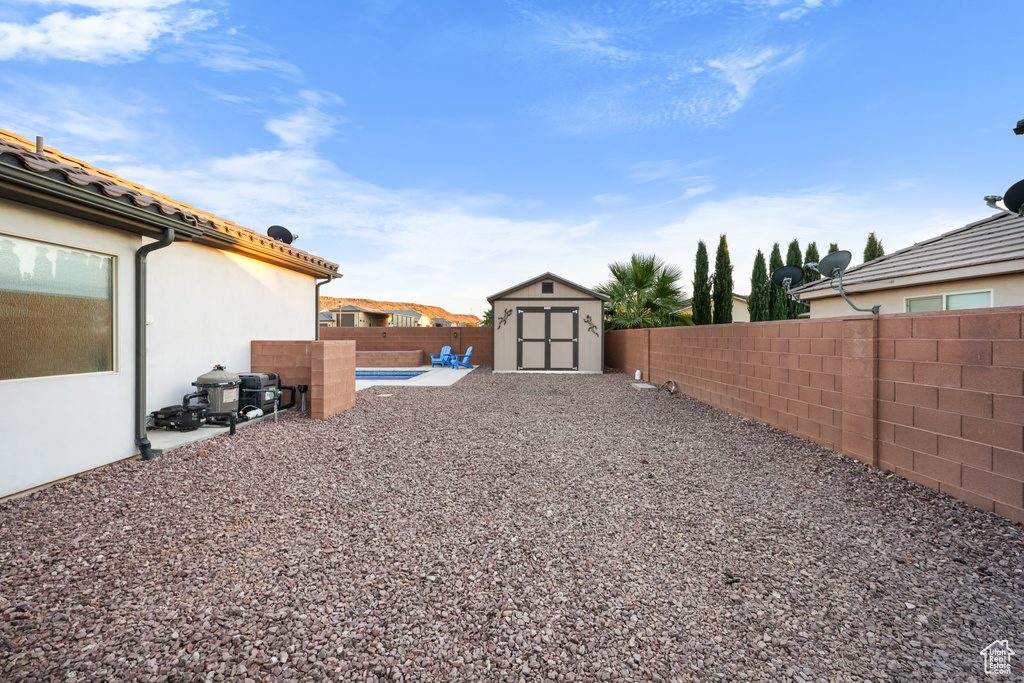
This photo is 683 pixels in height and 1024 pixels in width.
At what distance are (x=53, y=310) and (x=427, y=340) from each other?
45.6 ft

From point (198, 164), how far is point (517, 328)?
9.12 metres

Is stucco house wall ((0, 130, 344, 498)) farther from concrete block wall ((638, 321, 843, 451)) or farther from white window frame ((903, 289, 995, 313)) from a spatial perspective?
white window frame ((903, 289, 995, 313))

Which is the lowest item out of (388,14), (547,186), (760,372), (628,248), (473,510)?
(473,510)

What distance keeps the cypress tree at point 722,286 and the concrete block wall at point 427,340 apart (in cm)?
1048

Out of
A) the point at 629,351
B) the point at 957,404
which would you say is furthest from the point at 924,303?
the point at 629,351

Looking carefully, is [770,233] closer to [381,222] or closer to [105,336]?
[381,222]

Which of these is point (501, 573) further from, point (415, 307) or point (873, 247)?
point (415, 307)

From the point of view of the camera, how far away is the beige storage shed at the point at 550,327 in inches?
549

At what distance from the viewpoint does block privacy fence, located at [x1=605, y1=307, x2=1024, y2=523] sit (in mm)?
2578

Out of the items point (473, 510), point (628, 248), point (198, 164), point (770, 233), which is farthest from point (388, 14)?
point (770, 233)

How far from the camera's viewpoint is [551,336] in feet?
45.8

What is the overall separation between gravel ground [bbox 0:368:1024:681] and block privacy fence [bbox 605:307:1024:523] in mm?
216

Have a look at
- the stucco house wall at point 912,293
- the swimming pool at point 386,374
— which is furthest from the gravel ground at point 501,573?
the swimming pool at point 386,374

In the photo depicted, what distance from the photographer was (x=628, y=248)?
15.5m
